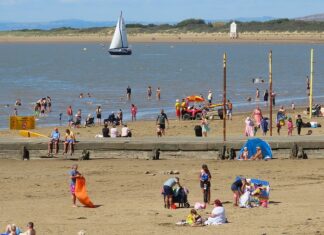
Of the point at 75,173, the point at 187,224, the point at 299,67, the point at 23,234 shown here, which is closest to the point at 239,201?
the point at 187,224

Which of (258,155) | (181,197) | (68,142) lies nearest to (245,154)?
(258,155)

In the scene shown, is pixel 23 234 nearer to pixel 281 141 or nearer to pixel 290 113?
pixel 281 141

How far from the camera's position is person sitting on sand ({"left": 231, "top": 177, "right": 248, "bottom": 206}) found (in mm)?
22922

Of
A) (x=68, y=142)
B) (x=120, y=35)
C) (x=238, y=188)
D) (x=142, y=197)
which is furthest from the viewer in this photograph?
(x=120, y=35)

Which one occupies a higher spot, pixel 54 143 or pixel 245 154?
pixel 54 143

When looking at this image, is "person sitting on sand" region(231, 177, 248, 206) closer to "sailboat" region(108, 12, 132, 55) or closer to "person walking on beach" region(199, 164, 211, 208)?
"person walking on beach" region(199, 164, 211, 208)

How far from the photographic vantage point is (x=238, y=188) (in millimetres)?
22953

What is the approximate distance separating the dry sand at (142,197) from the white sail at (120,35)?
10578 cm

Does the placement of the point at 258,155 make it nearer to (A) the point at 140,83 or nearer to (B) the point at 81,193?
(B) the point at 81,193

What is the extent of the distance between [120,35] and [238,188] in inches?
4768

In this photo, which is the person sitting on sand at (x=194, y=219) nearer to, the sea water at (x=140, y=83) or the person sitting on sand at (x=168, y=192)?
the person sitting on sand at (x=168, y=192)

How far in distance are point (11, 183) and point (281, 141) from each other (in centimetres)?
933

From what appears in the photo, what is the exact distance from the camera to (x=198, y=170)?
2930 centimetres

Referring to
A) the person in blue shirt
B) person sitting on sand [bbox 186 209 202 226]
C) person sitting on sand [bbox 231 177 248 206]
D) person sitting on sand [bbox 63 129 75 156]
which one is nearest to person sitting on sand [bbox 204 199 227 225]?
person sitting on sand [bbox 186 209 202 226]
